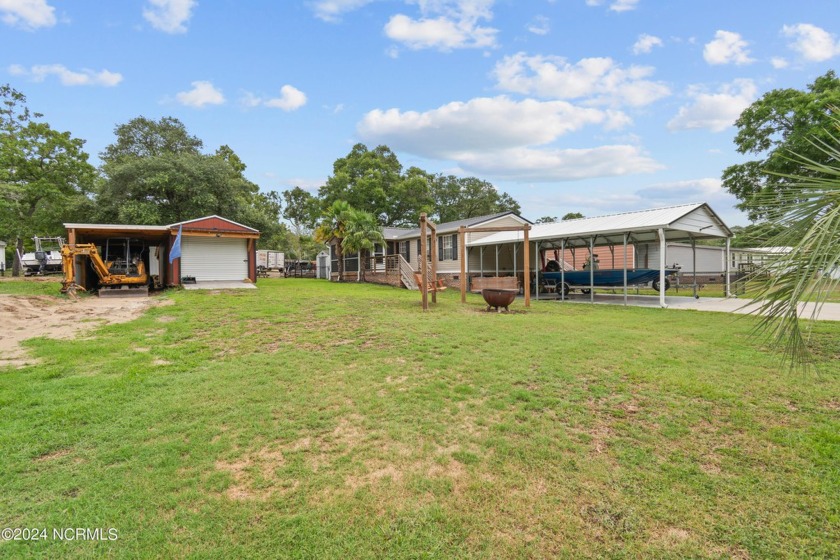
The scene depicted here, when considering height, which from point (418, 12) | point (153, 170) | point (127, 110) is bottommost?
point (153, 170)

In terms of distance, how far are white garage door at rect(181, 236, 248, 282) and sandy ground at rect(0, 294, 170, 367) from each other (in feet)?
15.3

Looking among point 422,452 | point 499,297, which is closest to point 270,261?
point 499,297

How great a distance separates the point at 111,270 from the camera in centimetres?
1659

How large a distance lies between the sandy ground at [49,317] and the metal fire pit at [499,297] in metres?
9.18

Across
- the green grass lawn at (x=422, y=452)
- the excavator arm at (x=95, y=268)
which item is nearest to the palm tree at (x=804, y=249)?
the green grass lawn at (x=422, y=452)

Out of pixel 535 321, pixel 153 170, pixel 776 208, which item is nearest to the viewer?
pixel 776 208

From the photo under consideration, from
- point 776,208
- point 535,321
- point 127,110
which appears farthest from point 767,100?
point 127,110

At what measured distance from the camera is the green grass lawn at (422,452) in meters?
2.49

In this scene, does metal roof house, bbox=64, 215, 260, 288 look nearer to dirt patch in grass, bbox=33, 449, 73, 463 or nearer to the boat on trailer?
the boat on trailer

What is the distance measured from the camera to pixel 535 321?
945 centimetres

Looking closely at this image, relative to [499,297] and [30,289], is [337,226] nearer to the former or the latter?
[30,289]

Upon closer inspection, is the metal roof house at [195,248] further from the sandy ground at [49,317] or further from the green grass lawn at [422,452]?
the green grass lawn at [422,452]

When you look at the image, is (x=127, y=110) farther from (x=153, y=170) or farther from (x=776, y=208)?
(x=776, y=208)

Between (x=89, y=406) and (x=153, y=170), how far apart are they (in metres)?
24.6
